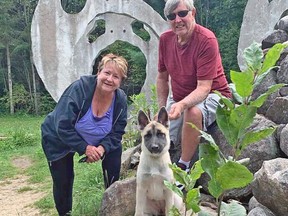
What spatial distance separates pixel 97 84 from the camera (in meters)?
4.08

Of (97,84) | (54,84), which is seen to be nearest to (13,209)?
(97,84)

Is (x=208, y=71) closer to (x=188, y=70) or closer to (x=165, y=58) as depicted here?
(x=188, y=70)

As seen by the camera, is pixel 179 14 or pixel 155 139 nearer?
pixel 155 139

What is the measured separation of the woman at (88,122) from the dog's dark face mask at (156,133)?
24.4 inches

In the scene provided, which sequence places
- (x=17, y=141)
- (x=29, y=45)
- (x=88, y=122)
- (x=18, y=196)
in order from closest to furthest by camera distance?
(x=88, y=122), (x=18, y=196), (x=17, y=141), (x=29, y=45)

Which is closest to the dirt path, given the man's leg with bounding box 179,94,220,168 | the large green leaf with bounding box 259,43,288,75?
the man's leg with bounding box 179,94,220,168

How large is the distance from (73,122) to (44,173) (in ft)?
14.8

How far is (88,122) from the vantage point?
4.14 metres

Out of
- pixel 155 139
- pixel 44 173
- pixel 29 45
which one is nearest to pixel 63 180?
pixel 155 139

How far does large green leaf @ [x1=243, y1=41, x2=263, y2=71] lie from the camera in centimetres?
122

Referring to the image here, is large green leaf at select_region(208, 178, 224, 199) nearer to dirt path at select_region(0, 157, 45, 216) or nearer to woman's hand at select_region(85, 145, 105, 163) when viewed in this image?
woman's hand at select_region(85, 145, 105, 163)

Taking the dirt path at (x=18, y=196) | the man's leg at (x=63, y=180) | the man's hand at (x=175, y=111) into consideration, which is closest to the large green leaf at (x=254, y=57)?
the man's hand at (x=175, y=111)

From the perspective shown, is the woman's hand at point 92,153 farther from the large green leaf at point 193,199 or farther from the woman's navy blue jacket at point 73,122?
the large green leaf at point 193,199

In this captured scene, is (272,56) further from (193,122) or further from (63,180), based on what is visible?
(63,180)
